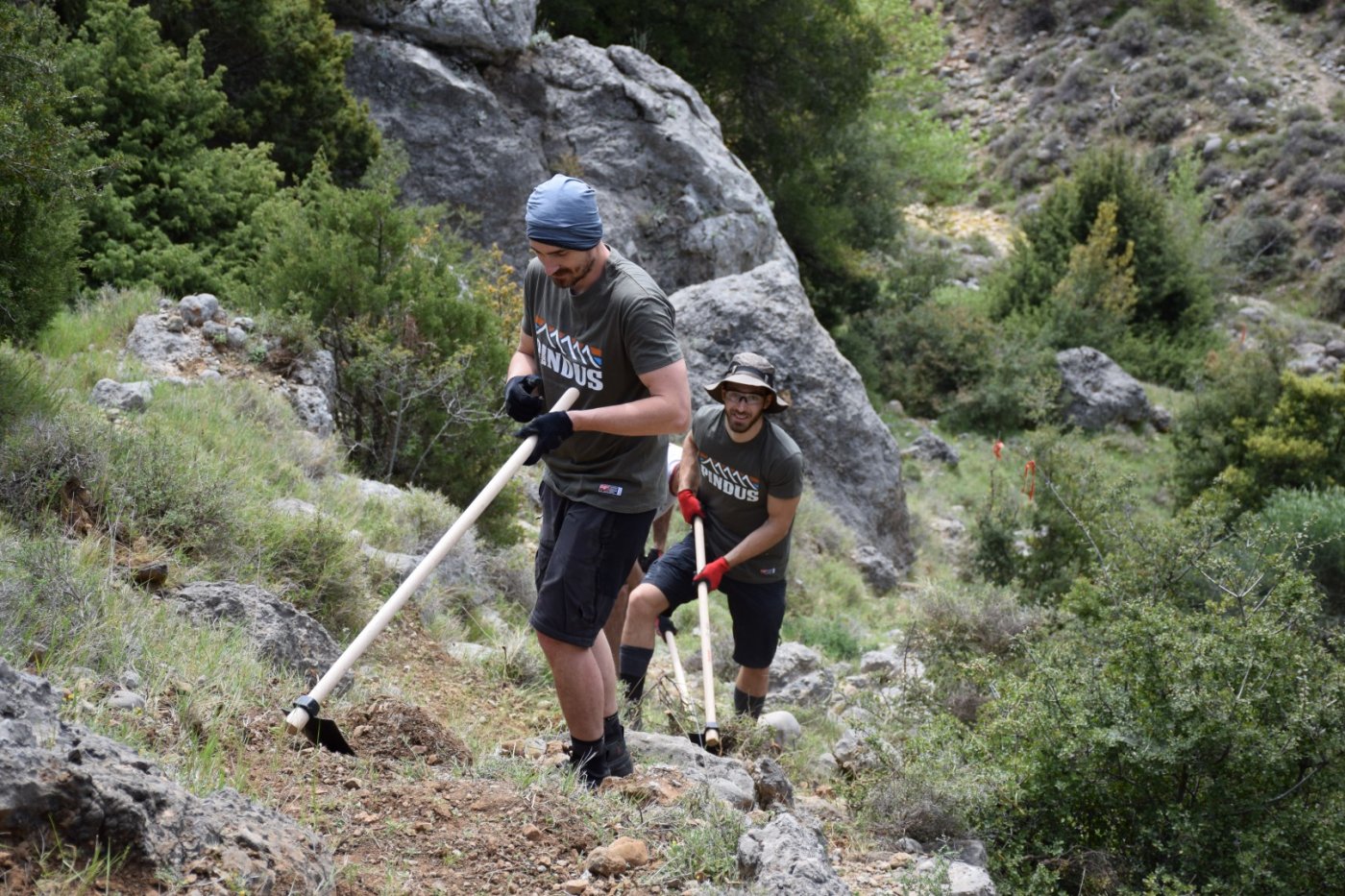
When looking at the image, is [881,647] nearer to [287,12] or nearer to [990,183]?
[287,12]

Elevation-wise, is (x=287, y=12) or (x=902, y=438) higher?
(x=287, y=12)

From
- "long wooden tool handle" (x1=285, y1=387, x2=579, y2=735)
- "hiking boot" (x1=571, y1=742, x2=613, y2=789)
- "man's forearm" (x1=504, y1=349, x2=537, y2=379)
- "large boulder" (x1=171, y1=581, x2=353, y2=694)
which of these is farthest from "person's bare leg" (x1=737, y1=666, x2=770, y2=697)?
"long wooden tool handle" (x1=285, y1=387, x2=579, y2=735)

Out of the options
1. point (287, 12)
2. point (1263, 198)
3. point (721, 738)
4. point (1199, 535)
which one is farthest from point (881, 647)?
point (1263, 198)

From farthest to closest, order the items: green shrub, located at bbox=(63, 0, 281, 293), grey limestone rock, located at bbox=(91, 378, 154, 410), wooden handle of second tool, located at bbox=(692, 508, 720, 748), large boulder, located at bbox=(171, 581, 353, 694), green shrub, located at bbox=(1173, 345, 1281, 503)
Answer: green shrub, located at bbox=(1173, 345, 1281, 503), green shrub, located at bbox=(63, 0, 281, 293), grey limestone rock, located at bbox=(91, 378, 154, 410), wooden handle of second tool, located at bbox=(692, 508, 720, 748), large boulder, located at bbox=(171, 581, 353, 694)

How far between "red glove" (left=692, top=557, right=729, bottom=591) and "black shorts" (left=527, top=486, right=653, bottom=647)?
4.89ft

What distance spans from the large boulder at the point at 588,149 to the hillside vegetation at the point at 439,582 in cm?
86

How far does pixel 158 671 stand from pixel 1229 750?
400cm

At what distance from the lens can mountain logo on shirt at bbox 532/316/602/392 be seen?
3.89m

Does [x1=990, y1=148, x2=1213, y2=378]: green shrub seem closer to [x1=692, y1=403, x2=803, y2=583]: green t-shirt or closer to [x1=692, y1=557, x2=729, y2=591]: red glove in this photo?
[x1=692, y1=403, x2=803, y2=583]: green t-shirt

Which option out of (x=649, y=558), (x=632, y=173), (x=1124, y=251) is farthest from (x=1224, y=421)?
(x=649, y=558)

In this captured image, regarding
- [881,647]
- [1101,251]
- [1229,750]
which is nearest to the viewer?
[1229,750]

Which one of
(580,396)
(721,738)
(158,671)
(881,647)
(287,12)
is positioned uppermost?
(287,12)

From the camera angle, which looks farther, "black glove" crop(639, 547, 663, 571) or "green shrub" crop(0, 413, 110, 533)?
"black glove" crop(639, 547, 663, 571)

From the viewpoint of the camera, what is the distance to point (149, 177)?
1023cm
